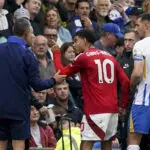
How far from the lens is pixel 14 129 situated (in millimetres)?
11469

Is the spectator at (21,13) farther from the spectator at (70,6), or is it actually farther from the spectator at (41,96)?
the spectator at (70,6)

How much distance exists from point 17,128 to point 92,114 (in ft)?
3.44

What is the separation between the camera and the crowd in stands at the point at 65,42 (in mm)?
13836

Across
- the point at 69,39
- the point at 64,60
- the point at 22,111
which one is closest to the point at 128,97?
the point at 22,111

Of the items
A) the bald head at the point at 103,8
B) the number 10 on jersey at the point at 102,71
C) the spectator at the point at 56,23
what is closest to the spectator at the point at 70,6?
the bald head at the point at 103,8

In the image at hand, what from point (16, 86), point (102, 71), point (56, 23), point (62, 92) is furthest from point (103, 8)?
point (16, 86)

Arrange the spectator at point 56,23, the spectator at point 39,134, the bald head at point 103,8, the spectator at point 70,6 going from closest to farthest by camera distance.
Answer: the spectator at point 39,134 < the spectator at point 56,23 < the spectator at point 70,6 < the bald head at point 103,8

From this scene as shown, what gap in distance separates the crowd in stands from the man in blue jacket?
1.70 feet

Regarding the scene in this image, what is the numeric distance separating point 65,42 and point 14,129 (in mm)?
5376

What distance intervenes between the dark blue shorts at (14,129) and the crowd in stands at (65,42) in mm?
1086

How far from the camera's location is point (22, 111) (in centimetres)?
1147

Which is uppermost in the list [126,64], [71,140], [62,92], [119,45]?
[126,64]

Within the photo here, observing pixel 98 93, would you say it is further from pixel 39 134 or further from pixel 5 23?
pixel 5 23

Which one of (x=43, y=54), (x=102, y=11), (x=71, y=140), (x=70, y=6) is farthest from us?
(x=102, y=11)
